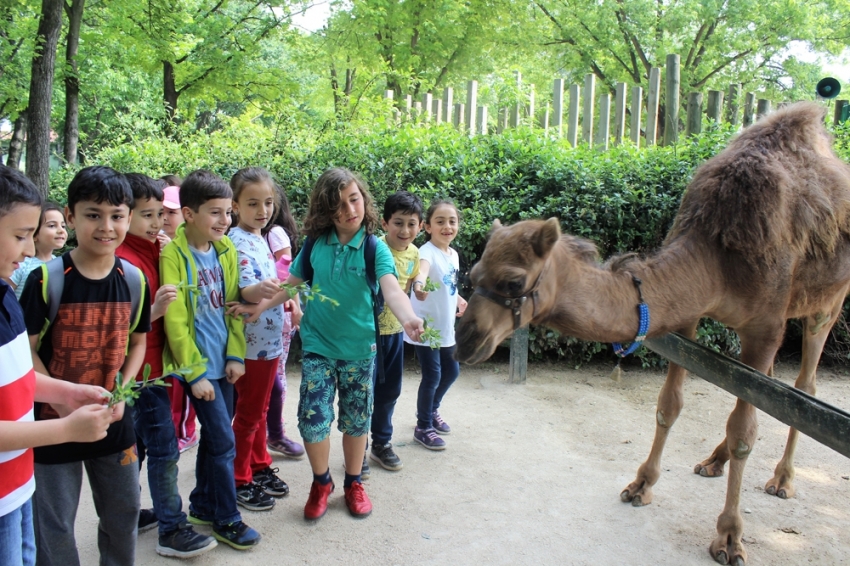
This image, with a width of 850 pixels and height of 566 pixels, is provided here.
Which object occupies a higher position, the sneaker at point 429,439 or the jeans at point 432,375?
the jeans at point 432,375

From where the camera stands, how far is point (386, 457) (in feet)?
14.1

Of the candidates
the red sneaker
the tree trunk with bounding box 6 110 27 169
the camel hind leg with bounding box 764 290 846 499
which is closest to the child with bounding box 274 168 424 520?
the red sneaker

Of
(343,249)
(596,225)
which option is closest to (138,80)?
(596,225)

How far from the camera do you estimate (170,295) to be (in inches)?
108

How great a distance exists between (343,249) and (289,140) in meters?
5.45

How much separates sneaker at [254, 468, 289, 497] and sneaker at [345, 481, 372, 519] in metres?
0.45

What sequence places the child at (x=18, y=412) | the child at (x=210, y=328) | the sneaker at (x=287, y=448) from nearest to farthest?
1. the child at (x=18, y=412)
2. the child at (x=210, y=328)
3. the sneaker at (x=287, y=448)

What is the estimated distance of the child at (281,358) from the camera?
14.0 ft

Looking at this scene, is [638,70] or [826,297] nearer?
[826,297]

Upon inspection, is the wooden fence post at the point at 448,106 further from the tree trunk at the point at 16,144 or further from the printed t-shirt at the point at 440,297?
the tree trunk at the point at 16,144

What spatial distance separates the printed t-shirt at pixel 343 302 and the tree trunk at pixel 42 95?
6897 millimetres

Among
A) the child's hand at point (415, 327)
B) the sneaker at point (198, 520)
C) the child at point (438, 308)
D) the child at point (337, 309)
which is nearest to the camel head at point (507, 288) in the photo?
the child's hand at point (415, 327)

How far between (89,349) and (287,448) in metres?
2.31

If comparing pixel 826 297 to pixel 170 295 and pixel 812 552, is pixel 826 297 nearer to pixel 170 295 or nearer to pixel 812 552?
pixel 812 552
